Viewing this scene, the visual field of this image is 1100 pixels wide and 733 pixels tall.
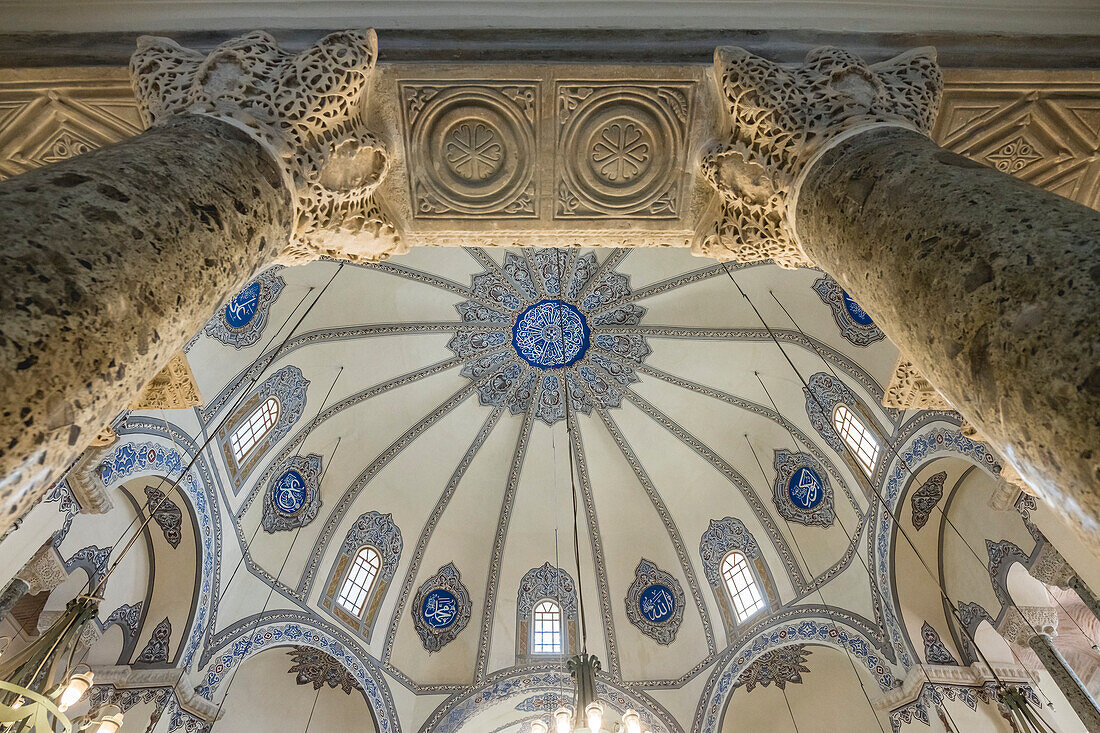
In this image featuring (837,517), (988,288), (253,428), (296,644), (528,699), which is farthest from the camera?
(528,699)

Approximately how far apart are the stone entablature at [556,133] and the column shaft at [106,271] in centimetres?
121

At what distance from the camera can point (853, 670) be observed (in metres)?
9.44

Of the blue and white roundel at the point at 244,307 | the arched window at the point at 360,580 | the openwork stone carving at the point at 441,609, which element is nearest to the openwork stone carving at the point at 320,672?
the arched window at the point at 360,580

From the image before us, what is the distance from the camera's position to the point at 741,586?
33.7 ft

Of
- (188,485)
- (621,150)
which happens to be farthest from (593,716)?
(188,485)

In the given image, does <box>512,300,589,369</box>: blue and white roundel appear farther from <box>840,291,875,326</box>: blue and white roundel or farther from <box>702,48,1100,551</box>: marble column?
<box>702,48,1100,551</box>: marble column

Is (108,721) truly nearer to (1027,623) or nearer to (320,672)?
(320,672)

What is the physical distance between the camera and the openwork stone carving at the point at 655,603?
34.8 feet

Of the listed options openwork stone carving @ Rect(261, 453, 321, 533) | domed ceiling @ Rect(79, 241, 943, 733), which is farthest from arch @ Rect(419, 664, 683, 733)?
openwork stone carving @ Rect(261, 453, 321, 533)

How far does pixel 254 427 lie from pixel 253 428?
0.02 metres

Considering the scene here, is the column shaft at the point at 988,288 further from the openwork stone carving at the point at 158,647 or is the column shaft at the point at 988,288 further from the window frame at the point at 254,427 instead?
the openwork stone carving at the point at 158,647

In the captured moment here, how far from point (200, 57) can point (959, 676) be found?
9412 mm

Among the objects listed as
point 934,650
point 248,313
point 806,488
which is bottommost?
point 934,650

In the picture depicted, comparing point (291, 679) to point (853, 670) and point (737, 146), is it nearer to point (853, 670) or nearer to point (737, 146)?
point (853, 670)
